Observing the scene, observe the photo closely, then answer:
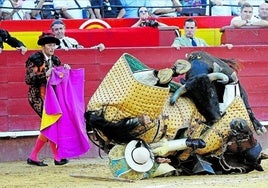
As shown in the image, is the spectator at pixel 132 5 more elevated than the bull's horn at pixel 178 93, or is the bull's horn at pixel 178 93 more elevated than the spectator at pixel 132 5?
the bull's horn at pixel 178 93

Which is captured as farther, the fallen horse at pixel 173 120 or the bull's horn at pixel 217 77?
the bull's horn at pixel 217 77

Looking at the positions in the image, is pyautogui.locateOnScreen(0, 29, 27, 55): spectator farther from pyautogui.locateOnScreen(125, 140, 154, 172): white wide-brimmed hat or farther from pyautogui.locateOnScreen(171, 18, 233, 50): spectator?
pyautogui.locateOnScreen(125, 140, 154, 172): white wide-brimmed hat

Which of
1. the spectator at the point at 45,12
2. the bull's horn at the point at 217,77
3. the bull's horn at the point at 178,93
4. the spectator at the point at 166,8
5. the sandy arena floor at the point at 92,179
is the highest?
the bull's horn at the point at 217,77

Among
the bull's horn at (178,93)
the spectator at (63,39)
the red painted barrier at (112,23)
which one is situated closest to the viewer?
the bull's horn at (178,93)

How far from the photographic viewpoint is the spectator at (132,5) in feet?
43.5

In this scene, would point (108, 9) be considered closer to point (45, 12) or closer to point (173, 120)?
point (45, 12)

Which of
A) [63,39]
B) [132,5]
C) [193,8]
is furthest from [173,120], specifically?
[193,8]

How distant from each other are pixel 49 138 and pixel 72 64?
1.32 meters

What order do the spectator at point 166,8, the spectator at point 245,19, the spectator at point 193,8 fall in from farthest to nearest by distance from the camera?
the spectator at point 193,8, the spectator at point 166,8, the spectator at point 245,19

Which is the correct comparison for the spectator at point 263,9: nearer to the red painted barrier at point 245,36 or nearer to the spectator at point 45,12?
the red painted barrier at point 245,36

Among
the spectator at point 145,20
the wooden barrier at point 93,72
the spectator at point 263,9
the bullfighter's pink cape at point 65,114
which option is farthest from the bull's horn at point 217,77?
the spectator at point 263,9

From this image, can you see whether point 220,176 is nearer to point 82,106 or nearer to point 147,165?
point 147,165

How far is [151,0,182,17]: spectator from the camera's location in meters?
13.4

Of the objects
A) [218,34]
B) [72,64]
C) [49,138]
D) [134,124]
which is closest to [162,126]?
[134,124]
